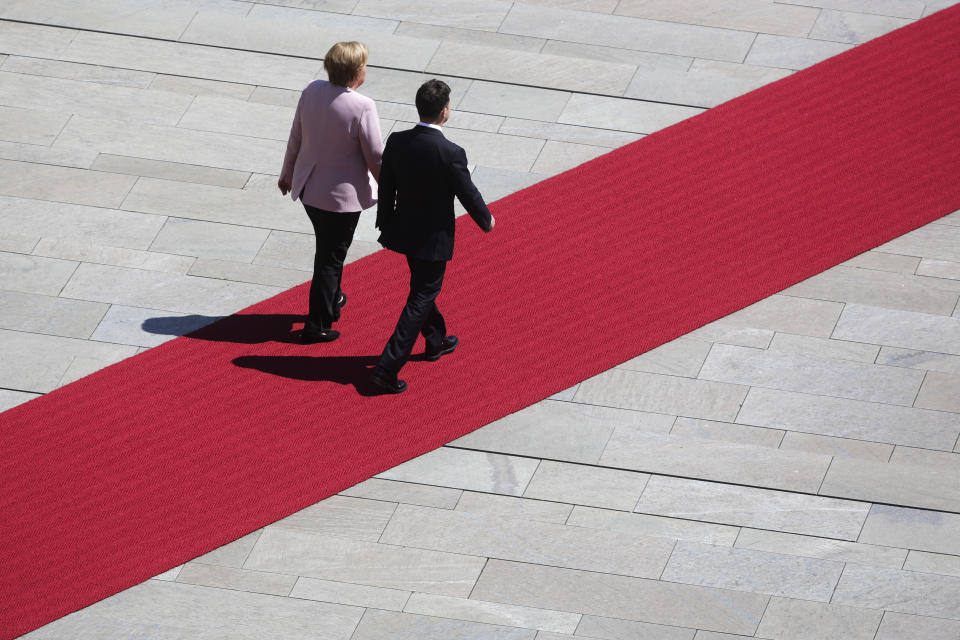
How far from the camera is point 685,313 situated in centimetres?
748

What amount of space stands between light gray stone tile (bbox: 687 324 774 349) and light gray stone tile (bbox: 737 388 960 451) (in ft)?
1.19

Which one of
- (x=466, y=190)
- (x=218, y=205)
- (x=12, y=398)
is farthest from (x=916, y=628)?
(x=218, y=205)

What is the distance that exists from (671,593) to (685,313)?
1.84m

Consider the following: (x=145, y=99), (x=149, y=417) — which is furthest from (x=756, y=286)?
(x=145, y=99)

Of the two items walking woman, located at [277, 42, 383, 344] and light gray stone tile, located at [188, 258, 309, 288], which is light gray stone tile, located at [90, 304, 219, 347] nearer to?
light gray stone tile, located at [188, 258, 309, 288]

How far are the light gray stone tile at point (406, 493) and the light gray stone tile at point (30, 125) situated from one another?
3535 millimetres

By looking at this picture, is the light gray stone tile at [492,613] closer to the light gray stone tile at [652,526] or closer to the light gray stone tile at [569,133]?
Answer: the light gray stone tile at [652,526]

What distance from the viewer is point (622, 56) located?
370 inches

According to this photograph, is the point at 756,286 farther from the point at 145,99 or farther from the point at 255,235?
the point at 145,99

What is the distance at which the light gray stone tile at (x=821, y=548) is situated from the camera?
6246mm

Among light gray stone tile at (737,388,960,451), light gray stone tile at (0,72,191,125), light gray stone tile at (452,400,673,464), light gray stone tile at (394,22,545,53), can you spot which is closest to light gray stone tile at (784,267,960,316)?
light gray stone tile at (737,388,960,451)

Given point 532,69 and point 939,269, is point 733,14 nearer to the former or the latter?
point 532,69

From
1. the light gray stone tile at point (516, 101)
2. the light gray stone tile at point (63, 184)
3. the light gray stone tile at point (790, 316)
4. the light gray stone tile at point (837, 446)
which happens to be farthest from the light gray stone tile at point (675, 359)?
the light gray stone tile at point (63, 184)

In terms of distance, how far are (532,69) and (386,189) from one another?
2.81 meters
